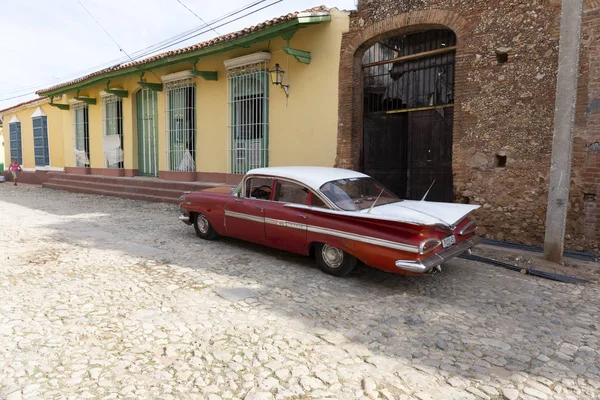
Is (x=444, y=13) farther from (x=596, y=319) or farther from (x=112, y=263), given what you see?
(x=112, y=263)

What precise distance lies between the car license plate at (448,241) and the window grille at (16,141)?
23.6 metres

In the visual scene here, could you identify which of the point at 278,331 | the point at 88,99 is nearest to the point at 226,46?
the point at 278,331

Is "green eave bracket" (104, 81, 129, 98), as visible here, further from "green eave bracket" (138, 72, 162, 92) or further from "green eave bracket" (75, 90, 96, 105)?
"green eave bracket" (75, 90, 96, 105)

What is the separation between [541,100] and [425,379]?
493cm

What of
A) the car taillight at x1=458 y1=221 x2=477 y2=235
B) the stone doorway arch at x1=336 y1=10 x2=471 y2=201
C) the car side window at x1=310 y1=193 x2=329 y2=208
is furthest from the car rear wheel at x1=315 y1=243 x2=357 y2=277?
the stone doorway arch at x1=336 y1=10 x2=471 y2=201

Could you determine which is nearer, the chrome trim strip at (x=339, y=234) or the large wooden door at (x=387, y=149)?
the chrome trim strip at (x=339, y=234)

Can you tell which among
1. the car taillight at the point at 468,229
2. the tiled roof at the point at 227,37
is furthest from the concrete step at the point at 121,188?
the car taillight at the point at 468,229

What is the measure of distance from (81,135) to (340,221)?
15278 millimetres

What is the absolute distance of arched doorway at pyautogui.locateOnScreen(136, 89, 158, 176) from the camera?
13.0 m

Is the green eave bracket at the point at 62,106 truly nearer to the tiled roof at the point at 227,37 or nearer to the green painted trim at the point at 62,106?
the green painted trim at the point at 62,106

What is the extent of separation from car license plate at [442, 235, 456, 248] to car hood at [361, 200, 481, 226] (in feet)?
0.64

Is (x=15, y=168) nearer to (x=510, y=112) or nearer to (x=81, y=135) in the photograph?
(x=81, y=135)

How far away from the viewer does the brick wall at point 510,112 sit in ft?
18.2

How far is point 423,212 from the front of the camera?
14.7 feet
